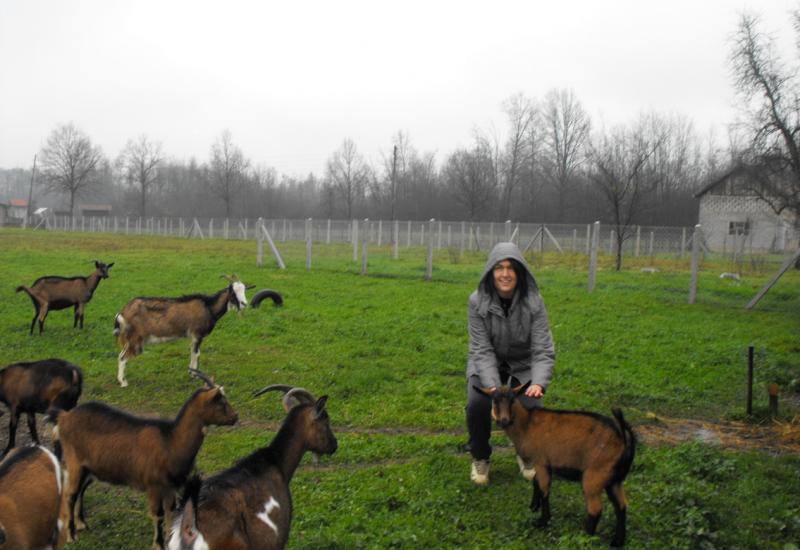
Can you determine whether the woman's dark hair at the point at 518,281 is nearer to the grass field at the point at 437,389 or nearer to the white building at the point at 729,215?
the grass field at the point at 437,389

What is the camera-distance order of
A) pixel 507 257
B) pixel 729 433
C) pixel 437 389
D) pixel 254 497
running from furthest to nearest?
pixel 437 389 → pixel 729 433 → pixel 507 257 → pixel 254 497

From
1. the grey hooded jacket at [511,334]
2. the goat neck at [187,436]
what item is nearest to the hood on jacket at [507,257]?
the grey hooded jacket at [511,334]

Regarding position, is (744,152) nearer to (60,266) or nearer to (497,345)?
(497,345)

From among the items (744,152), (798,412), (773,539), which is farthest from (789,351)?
(744,152)

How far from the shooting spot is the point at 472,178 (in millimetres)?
42125

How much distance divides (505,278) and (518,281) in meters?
0.15

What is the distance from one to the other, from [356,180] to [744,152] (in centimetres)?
4585

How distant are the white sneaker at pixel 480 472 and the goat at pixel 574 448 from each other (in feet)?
1.58

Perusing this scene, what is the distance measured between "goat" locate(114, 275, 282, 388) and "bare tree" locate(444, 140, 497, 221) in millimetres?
32642

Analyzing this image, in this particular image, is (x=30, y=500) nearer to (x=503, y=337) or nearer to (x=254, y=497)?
(x=254, y=497)

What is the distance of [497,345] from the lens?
5363 mm

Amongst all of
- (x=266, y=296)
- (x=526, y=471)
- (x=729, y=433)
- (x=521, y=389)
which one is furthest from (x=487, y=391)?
(x=266, y=296)

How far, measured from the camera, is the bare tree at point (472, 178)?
42719mm

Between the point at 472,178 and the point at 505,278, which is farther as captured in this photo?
the point at 472,178
